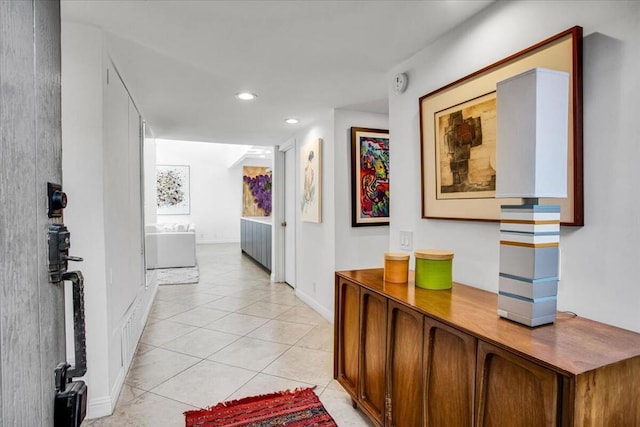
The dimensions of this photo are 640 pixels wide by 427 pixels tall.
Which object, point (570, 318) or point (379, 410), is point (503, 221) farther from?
point (379, 410)

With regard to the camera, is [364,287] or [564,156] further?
[364,287]

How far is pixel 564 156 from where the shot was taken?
3.91 feet

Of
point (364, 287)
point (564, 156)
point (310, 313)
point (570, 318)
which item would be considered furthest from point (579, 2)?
point (310, 313)

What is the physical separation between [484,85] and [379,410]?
1716mm

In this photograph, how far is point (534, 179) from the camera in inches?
45.9

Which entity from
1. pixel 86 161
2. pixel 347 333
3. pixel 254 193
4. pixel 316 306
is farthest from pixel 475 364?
pixel 254 193

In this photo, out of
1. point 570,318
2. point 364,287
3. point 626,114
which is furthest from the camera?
point 364,287

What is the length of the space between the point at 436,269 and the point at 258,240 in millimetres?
5502

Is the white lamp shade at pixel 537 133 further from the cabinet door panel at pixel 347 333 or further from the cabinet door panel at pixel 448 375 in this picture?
the cabinet door panel at pixel 347 333

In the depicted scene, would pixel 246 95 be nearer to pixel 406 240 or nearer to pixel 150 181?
pixel 406 240

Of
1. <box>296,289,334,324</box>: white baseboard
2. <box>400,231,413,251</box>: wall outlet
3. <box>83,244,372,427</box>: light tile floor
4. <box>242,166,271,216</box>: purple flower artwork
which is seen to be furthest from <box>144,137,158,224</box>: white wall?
<box>242,166,271,216</box>: purple flower artwork

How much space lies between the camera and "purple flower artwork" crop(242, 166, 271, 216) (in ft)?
36.3

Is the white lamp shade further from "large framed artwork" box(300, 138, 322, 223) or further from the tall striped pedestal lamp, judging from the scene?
"large framed artwork" box(300, 138, 322, 223)

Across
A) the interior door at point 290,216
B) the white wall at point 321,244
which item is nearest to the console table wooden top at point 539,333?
the white wall at point 321,244
